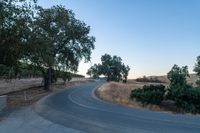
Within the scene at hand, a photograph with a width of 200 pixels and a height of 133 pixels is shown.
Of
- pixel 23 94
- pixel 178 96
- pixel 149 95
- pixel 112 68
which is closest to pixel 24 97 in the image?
pixel 23 94

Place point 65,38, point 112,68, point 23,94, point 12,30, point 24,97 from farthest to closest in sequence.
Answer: point 112,68 < point 65,38 < point 23,94 < point 24,97 < point 12,30

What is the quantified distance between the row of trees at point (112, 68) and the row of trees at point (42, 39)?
53.9 m

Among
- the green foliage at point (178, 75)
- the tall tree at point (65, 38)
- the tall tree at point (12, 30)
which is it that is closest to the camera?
the tall tree at point (12, 30)

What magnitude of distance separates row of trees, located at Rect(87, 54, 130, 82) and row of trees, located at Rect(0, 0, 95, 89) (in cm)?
5395

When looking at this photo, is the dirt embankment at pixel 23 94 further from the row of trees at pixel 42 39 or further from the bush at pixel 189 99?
the bush at pixel 189 99

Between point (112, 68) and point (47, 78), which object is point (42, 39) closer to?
point (47, 78)

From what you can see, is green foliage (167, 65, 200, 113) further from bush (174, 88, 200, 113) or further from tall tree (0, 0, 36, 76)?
tall tree (0, 0, 36, 76)

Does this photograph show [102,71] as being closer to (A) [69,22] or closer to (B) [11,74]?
(A) [69,22]

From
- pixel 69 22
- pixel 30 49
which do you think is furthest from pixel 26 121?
pixel 69 22

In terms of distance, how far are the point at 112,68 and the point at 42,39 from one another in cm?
7869

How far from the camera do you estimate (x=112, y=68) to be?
114500 millimetres

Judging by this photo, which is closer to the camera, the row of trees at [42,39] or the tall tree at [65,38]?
the row of trees at [42,39]

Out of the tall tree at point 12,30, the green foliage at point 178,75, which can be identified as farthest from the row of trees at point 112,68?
the tall tree at point 12,30

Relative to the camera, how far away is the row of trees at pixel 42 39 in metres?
29.2
